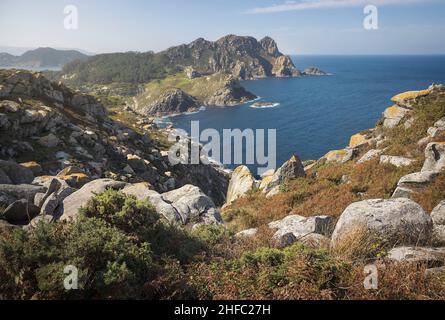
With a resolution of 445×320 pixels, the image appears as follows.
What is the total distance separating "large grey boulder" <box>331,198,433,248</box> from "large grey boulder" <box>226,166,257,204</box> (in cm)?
1856

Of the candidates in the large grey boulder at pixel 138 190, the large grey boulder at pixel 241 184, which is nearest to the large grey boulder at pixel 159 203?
the large grey boulder at pixel 138 190

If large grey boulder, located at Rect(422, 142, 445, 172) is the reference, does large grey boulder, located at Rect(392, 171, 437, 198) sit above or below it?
below

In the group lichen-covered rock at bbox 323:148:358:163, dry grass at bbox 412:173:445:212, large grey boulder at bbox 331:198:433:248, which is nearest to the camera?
large grey boulder at bbox 331:198:433:248

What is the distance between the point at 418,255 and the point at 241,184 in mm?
24084

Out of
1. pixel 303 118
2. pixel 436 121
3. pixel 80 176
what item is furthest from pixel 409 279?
pixel 303 118

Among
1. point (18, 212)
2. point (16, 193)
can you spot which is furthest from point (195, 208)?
point (16, 193)

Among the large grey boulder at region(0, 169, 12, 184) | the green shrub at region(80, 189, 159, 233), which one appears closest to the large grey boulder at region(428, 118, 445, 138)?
the green shrub at region(80, 189, 159, 233)

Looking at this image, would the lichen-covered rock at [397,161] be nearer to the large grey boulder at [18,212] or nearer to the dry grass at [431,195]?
the dry grass at [431,195]

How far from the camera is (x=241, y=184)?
107ft

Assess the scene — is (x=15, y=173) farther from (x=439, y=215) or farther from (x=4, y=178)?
(x=439, y=215)

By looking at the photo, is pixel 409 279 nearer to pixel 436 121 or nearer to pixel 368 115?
pixel 436 121

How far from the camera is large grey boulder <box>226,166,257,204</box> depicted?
3070 cm

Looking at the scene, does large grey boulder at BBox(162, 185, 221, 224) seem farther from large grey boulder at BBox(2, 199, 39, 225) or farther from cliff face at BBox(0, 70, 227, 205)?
cliff face at BBox(0, 70, 227, 205)
